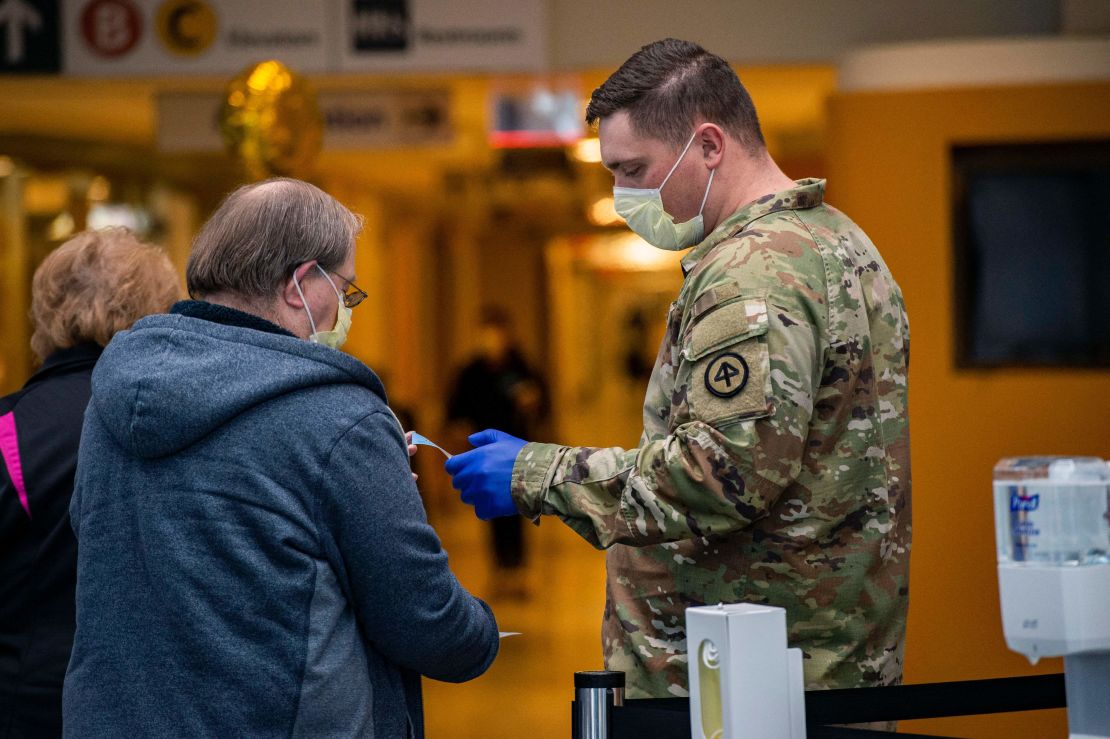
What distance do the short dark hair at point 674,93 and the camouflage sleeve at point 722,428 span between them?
0.75 feet

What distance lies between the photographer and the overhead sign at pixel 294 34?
6258 millimetres

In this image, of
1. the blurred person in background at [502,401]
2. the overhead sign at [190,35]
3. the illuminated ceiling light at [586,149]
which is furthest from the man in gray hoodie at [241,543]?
the blurred person in background at [502,401]

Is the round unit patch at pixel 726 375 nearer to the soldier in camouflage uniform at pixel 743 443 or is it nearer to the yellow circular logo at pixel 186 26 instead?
the soldier in camouflage uniform at pixel 743 443

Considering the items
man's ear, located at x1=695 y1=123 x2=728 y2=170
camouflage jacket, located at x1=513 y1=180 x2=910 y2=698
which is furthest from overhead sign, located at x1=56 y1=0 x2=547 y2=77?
camouflage jacket, located at x1=513 y1=180 x2=910 y2=698

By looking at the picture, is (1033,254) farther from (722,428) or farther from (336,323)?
(336,323)

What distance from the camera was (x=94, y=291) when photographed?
248 cm

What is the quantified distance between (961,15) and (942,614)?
2.73 metres

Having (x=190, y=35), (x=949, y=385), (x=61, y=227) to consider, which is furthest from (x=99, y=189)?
(x=949, y=385)

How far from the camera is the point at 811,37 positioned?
6293 millimetres

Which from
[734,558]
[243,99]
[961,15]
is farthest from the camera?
[961,15]

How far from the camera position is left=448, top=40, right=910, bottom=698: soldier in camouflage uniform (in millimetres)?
1748

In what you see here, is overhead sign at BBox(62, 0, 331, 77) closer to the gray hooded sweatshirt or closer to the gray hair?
the gray hair

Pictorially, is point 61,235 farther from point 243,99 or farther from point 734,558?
point 734,558

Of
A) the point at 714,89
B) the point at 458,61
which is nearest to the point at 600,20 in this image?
the point at 458,61
